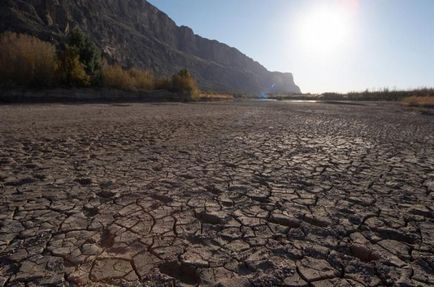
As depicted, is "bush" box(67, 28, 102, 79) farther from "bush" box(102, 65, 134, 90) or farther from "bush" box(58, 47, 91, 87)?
"bush" box(58, 47, 91, 87)

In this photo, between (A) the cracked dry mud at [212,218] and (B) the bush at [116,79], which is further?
(B) the bush at [116,79]

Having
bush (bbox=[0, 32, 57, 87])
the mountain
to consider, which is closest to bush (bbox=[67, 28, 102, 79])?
bush (bbox=[0, 32, 57, 87])

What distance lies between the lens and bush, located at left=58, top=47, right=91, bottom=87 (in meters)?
22.9

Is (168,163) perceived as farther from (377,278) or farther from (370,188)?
(377,278)

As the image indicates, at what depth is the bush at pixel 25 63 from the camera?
20891mm

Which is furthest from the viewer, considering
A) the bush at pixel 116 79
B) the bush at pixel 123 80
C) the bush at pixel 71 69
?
the bush at pixel 123 80

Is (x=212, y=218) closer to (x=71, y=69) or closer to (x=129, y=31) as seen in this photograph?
(x=71, y=69)

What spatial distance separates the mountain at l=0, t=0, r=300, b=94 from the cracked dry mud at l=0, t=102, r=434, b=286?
168 feet

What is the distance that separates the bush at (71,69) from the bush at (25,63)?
59 centimetres

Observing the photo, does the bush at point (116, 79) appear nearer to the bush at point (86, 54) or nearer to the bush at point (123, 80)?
the bush at point (123, 80)

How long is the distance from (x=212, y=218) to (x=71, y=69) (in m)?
24.1

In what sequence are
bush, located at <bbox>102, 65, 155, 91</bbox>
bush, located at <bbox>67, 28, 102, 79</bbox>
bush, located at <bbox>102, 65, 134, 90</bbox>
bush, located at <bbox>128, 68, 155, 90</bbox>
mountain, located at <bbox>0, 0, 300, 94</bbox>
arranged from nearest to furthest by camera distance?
bush, located at <bbox>67, 28, 102, 79</bbox>
bush, located at <bbox>102, 65, 134, 90</bbox>
bush, located at <bbox>102, 65, 155, 91</bbox>
bush, located at <bbox>128, 68, 155, 90</bbox>
mountain, located at <bbox>0, 0, 300, 94</bbox>

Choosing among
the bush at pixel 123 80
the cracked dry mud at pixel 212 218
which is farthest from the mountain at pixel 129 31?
the cracked dry mud at pixel 212 218

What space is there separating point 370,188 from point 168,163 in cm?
323
